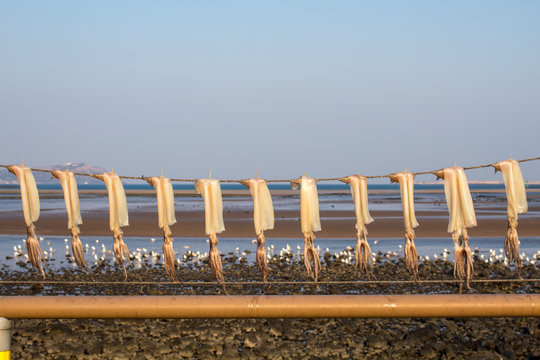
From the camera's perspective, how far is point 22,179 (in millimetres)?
7359

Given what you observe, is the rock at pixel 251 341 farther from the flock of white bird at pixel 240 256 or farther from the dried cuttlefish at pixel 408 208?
the flock of white bird at pixel 240 256

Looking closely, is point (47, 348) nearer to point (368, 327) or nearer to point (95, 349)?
point (95, 349)

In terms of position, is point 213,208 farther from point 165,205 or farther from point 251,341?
point 251,341

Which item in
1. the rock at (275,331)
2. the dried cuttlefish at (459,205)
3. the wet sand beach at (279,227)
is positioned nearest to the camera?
the dried cuttlefish at (459,205)

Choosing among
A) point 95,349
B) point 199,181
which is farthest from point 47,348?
point 199,181

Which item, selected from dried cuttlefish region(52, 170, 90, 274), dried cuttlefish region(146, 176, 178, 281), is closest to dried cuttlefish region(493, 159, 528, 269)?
dried cuttlefish region(146, 176, 178, 281)

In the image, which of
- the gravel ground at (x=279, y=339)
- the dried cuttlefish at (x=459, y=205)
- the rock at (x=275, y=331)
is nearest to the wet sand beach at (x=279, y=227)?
the gravel ground at (x=279, y=339)

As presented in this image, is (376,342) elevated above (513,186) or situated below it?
below

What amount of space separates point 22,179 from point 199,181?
2.21 m

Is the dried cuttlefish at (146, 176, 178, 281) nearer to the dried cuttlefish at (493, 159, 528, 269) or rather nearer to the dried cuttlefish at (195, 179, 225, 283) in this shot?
the dried cuttlefish at (195, 179, 225, 283)

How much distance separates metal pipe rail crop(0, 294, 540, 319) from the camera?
4.61 m

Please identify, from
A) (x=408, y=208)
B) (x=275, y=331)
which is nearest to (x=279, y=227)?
(x=275, y=331)

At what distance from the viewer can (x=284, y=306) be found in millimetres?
4625

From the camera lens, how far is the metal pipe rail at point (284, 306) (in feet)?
15.1
